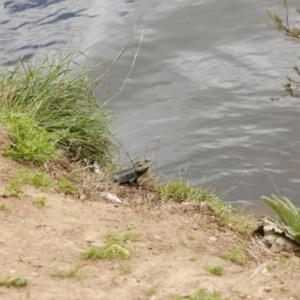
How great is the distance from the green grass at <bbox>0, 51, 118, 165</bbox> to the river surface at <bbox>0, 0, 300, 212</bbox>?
2.46 ft

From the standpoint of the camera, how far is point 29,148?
643cm

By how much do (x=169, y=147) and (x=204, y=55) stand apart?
12.0 feet

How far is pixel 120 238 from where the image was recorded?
488cm

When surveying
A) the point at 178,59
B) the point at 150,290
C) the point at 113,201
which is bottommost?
the point at 178,59

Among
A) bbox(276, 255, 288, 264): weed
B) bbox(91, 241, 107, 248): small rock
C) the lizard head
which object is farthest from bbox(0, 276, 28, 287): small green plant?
the lizard head

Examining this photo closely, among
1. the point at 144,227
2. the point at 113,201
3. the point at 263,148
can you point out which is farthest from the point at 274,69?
the point at 144,227

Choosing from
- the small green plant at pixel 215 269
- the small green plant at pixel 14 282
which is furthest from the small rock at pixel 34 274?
the small green plant at pixel 215 269

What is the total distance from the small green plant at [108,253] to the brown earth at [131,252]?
1.8 inches

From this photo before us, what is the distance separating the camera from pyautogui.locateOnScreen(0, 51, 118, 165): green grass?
6.91 m

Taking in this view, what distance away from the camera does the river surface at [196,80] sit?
10.9 metres

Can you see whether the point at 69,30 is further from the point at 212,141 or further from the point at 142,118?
the point at 212,141

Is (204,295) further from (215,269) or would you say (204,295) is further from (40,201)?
(40,201)

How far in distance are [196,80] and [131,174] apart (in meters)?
6.75

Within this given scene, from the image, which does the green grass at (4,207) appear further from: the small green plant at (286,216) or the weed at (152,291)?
the small green plant at (286,216)
